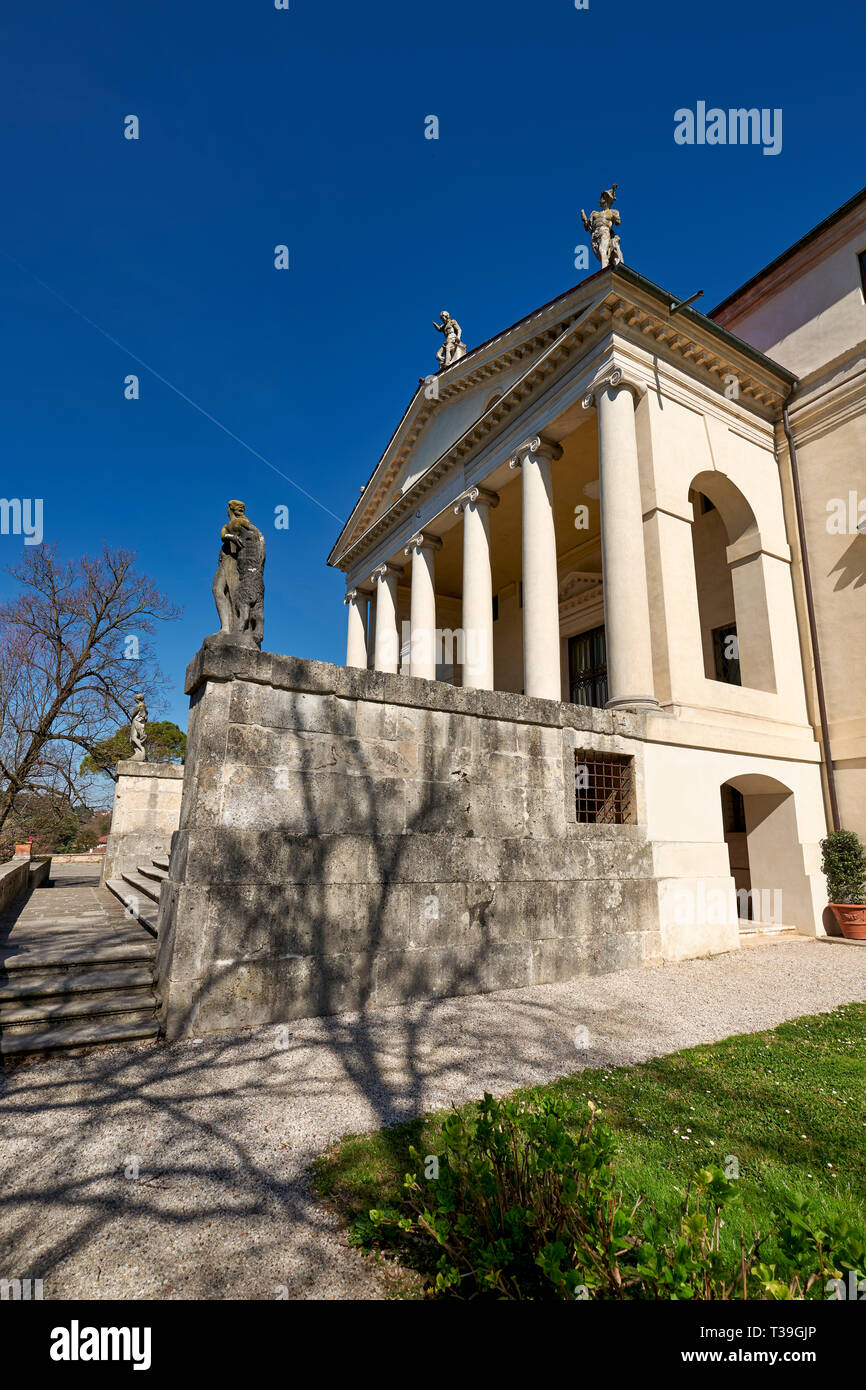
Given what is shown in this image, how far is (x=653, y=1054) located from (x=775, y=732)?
26.6ft

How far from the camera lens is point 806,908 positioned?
11.0 meters

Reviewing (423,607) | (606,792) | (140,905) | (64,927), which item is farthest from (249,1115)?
(423,607)

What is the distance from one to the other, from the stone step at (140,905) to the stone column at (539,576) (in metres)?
7.18

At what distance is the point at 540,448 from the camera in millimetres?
13367

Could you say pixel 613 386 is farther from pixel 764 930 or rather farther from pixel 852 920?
pixel 852 920

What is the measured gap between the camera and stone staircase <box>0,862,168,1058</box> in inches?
181

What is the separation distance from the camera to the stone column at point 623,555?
10.1m

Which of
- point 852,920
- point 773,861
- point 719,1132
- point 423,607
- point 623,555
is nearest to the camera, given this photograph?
point 719,1132

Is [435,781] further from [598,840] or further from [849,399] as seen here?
[849,399]

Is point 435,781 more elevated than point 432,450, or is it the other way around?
point 432,450

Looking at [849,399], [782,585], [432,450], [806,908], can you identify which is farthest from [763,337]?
[806,908]

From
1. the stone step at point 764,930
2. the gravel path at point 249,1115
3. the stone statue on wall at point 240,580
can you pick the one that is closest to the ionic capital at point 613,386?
the stone statue on wall at point 240,580

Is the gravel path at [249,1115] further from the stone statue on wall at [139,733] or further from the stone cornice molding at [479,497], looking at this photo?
the stone cornice molding at [479,497]

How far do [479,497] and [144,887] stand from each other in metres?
11.2
